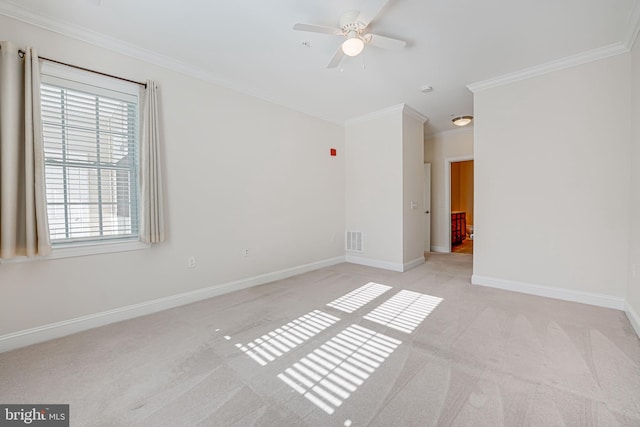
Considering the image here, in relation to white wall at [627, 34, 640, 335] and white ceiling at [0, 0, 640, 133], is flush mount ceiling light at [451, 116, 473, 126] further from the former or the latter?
white wall at [627, 34, 640, 335]

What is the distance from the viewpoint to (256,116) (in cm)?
383

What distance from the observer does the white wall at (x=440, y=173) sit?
6074 millimetres

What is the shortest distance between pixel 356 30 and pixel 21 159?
3040 millimetres

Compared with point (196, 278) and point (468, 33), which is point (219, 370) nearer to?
point (196, 278)

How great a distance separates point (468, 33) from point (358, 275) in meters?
3.37

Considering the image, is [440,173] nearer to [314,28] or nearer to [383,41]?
[383,41]

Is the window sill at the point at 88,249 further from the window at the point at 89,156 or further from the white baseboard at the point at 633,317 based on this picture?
the white baseboard at the point at 633,317

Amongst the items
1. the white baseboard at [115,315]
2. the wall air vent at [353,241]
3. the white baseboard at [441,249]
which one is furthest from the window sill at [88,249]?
the white baseboard at [441,249]

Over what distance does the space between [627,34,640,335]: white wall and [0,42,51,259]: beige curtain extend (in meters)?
5.21

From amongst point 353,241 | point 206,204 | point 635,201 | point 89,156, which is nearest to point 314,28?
point 206,204

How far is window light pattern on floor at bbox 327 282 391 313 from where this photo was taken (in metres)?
3.04

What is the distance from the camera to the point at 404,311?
2879 mm

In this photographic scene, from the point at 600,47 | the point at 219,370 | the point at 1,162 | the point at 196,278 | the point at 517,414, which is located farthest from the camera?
the point at 196,278

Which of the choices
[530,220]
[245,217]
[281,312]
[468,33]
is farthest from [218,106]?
[530,220]
